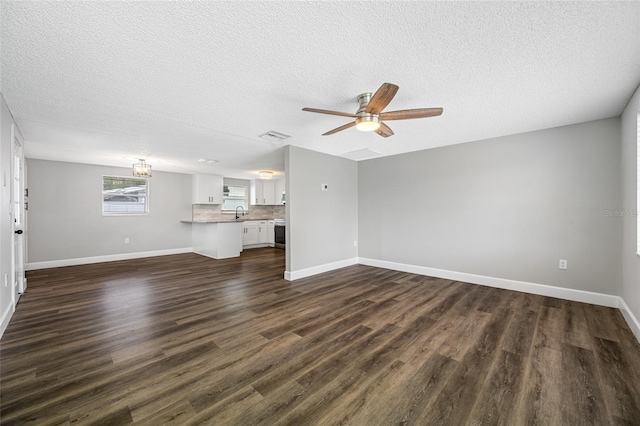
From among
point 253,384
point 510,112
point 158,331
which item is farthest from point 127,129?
point 510,112

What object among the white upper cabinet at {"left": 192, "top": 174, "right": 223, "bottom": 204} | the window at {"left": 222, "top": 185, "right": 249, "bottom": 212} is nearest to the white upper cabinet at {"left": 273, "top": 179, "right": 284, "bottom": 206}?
the window at {"left": 222, "top": 185, "right": 249, "bottom": 212}

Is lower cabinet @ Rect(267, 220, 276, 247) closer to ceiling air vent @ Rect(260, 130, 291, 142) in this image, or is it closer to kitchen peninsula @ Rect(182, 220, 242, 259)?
Result: kitchen peninsula @ Rect(182, 220, 242, 259)

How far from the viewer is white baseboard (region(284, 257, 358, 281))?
14.4ft

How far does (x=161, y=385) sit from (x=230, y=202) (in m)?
7.36

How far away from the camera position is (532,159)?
363 centimetres

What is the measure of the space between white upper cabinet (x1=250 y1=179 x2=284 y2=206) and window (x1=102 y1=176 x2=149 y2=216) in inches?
121

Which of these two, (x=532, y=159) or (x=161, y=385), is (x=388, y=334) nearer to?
(x=161, y=385)

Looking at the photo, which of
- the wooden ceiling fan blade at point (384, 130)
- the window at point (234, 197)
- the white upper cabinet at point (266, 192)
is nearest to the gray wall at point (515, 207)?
the wooden ceiling fan blade at point (384, 130)

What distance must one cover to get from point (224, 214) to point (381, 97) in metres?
7.39

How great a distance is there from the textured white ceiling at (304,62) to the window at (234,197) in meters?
5.05

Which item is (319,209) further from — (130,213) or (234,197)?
(130,213)

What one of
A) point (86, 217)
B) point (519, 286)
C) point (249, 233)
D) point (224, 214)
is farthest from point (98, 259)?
point (519, 286)

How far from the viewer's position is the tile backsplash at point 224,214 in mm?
7625

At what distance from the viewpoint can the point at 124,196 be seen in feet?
21.2
